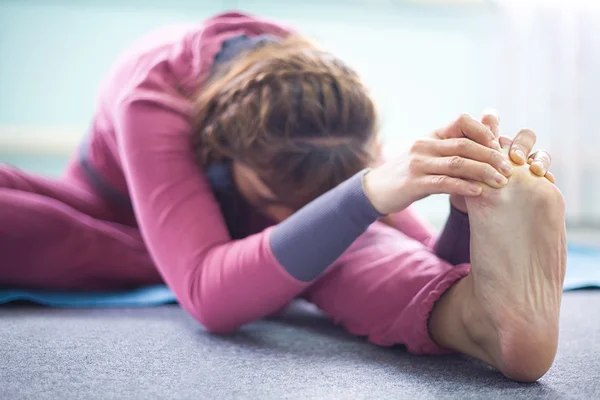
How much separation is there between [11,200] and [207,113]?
33 centimetres

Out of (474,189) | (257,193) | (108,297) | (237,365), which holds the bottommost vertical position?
(108,297)

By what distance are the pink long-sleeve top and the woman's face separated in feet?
0.14

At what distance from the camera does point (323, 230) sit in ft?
2.28

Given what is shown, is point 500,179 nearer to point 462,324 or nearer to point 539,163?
point 539,163

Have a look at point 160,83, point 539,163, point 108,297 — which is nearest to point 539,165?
point 539,163

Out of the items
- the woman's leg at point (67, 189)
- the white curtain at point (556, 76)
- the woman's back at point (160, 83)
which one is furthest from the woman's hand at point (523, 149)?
the white curtain at point (556, 76)

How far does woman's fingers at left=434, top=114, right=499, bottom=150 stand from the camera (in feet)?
2.03

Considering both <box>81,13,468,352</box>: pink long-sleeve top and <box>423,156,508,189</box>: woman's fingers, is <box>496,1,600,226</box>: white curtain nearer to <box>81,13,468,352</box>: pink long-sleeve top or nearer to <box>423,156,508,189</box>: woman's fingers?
<box>81,13,468,352</box>: pink long-sleeve top

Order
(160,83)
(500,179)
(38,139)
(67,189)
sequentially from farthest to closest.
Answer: (38,139) → (67,189) → (160,83) → (500,179)

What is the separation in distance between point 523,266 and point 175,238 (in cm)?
41

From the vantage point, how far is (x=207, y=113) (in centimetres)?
88

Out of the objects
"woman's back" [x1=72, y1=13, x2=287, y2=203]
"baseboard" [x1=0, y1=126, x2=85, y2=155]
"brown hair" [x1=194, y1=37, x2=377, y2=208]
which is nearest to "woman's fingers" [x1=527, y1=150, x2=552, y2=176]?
"brown hair" [x1=194, y1=37, x2=377, y2=208]

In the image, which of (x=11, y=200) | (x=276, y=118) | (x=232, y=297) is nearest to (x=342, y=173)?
(x=276, y=118)

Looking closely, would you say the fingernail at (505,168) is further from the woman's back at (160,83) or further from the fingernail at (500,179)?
the woman's back at (160,83)
